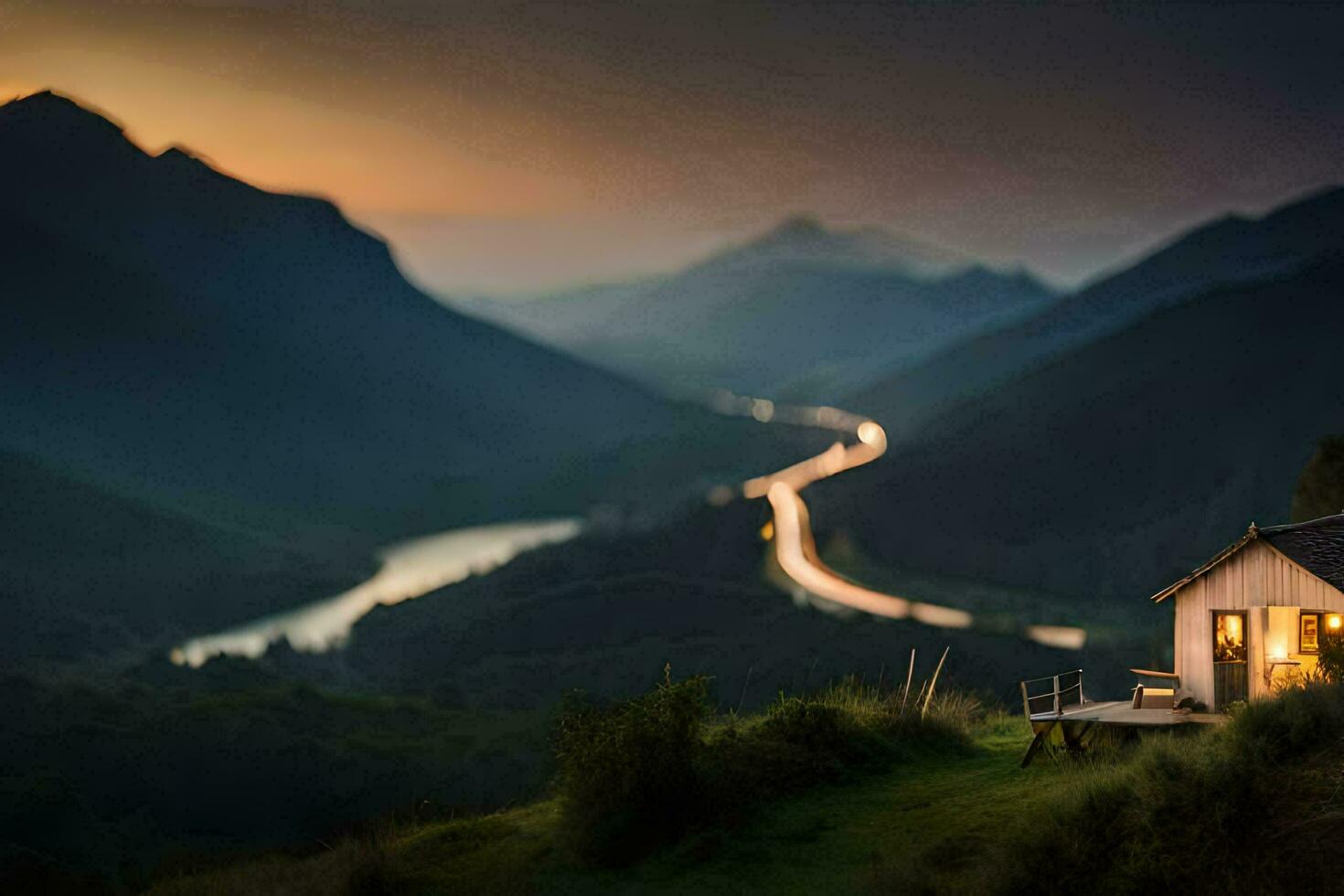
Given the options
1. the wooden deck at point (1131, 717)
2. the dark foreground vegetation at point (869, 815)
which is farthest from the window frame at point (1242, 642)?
the dark foreground vegetation at point (869, 815)

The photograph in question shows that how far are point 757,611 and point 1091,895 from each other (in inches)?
1491

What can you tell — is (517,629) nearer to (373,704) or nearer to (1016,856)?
(373,704)

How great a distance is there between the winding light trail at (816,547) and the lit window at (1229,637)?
2767 centimetres

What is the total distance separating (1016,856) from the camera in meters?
15.4

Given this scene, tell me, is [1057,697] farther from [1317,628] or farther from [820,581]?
[820,581]

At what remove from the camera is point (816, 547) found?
66.7m

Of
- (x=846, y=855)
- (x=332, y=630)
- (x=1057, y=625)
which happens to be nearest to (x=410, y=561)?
(x=332, y=630)

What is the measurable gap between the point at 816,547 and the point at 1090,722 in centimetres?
4614

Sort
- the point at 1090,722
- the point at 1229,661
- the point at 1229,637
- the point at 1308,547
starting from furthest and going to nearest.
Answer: the point at 1229,637
the point at 1229,661
the point at 1308,547
the point at 1090,722

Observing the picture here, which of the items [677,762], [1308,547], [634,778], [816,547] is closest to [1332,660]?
[1308,547]

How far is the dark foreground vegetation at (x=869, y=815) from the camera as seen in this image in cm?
1470

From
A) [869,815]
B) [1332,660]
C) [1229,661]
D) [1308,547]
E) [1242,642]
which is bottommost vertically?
[869,815]

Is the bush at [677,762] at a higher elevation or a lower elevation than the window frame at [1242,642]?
lower

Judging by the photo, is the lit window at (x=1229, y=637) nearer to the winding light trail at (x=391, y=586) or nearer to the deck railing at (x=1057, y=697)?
the deck railing at (x=1057, y=697)
